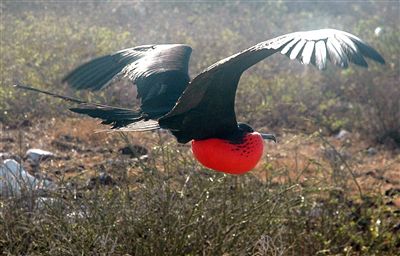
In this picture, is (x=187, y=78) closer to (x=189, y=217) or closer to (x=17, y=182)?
(x=189, y=217)

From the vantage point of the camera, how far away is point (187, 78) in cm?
262

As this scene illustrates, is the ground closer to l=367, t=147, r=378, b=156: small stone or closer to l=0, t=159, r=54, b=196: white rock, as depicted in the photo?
l=367, t=147, r=378, b=156: small stone

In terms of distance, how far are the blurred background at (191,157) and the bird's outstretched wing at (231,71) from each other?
36cm

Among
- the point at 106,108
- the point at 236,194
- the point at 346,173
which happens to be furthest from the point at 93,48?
the point at 106,108

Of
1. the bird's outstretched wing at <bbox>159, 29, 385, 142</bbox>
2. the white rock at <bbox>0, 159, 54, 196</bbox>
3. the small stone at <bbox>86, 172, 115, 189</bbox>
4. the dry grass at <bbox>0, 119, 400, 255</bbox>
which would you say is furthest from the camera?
the small stone at <bbox>86, 172, 115, 189</bbox>

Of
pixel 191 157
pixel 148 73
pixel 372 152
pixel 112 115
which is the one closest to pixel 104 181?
pixel 191 157

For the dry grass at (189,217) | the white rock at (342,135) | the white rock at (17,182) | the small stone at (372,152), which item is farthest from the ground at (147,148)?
the white rock at (17,182)

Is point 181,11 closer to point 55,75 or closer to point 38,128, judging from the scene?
point 55,75

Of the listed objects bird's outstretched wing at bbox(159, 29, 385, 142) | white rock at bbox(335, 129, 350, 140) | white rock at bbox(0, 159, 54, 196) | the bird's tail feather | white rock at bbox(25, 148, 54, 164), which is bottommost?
white rock at bbox(335, 129, 350, 140)

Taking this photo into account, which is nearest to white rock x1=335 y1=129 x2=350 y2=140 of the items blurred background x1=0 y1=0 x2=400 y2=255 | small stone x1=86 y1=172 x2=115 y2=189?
blurred background x1=0 y1=0 x2=400 y2=255

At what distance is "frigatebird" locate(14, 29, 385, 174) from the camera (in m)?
1.80

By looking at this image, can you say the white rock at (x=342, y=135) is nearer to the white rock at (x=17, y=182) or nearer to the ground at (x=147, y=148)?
the ground at (x=147, y=148)

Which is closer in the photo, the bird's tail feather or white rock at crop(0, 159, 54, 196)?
the bird's tail feather

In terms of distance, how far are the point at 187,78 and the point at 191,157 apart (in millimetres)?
399
